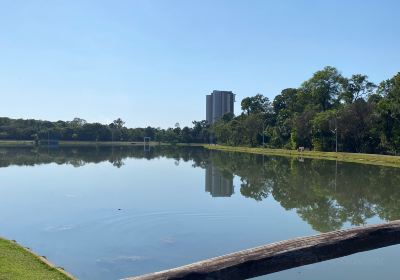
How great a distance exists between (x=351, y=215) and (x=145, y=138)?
10721 centimetres

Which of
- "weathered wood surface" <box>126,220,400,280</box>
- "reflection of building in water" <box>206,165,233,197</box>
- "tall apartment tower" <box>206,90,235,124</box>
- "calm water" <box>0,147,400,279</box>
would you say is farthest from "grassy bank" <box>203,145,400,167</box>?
"tall apartment tower" <box>206,90,235,124</box>

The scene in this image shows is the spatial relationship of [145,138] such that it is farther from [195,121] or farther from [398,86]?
[398,86]

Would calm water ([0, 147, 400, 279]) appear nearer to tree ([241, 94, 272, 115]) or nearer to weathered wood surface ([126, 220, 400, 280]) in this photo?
weathered wood surface ([126, 220, 400, 280])

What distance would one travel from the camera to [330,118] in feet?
170

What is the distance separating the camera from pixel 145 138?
393 ft

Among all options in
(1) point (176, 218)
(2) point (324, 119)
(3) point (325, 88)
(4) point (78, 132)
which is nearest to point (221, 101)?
(4) point (78, 132)

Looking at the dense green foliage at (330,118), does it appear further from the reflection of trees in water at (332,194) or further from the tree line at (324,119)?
the reflection of trees in water at (332,194)

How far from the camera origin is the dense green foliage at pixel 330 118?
4666cm

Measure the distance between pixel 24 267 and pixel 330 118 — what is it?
48703 millimetres

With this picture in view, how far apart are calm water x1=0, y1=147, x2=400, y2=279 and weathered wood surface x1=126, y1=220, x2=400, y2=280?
216 inches

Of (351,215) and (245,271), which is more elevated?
(245,271)

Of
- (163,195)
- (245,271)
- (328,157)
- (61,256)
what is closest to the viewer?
(245,271)

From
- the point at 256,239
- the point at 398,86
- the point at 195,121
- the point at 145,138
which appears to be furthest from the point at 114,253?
the point at 145,138

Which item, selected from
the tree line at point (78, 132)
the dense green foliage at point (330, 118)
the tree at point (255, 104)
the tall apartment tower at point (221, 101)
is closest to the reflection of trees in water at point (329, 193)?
the dense green foliage at point (330, 118)
